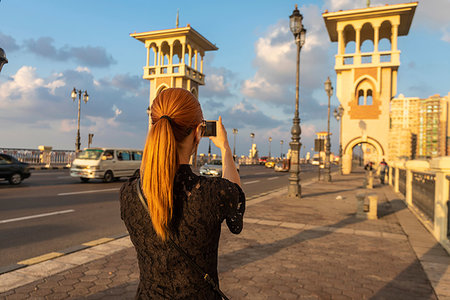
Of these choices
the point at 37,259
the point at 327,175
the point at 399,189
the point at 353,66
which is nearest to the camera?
the point at 37,259

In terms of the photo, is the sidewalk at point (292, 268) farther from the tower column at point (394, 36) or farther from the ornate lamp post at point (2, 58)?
the tower column at point (394, 36)

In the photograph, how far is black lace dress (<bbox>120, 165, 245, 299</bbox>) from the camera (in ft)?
4.53

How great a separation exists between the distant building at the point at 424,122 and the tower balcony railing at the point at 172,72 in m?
133

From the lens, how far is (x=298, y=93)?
14.0 meters

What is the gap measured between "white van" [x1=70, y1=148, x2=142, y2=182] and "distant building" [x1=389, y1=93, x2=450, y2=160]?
15234cm

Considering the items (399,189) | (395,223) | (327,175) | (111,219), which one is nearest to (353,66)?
(327,175)

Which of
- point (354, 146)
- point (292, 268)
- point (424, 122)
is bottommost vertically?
point (292, 268)

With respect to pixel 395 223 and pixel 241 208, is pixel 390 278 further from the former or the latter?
pixel 395 223

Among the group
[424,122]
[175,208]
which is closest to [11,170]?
[175,208]

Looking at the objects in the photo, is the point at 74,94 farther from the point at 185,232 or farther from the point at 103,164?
the point at 185,232

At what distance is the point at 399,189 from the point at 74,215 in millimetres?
15175

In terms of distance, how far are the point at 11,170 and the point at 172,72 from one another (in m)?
28.1

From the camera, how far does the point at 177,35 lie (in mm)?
39625

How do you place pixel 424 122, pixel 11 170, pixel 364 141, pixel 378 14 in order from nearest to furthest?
pixel 11 170 → pixel 378 14 → pixel 364 141 → pixel 424 122
